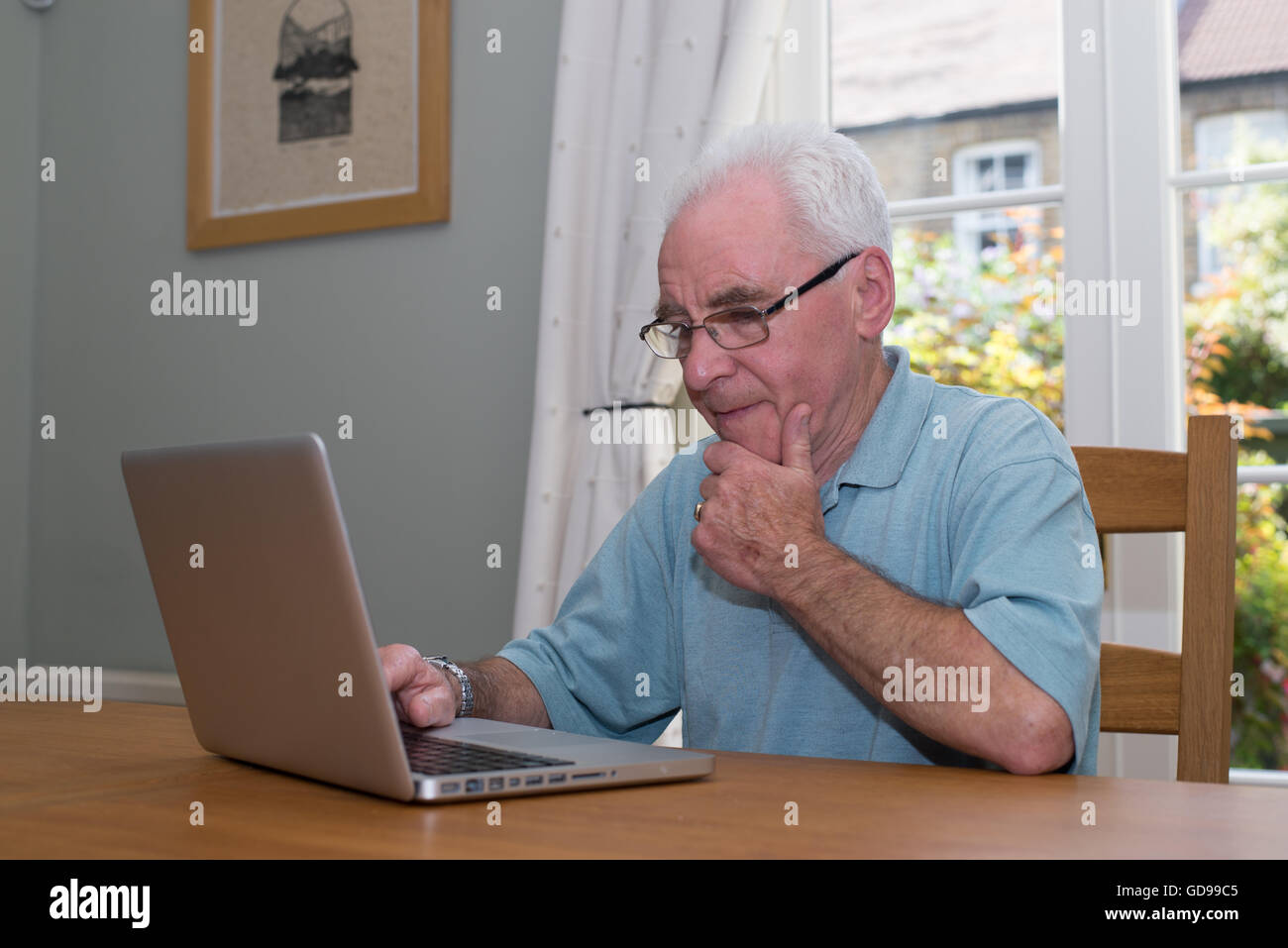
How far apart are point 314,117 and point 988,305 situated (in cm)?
140

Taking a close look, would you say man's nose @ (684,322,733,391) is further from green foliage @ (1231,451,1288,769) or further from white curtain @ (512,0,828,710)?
green foliage @ (1231,451,1288,769)

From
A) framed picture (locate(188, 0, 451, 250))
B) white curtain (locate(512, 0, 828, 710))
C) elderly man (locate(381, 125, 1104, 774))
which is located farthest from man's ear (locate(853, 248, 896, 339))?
framed picture (locate(188, 0, 451, 250))

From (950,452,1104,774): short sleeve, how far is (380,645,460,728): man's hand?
0.44m

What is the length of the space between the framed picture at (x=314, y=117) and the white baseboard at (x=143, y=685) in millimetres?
918

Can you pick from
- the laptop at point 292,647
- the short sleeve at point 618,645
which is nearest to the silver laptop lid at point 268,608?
the laptop at point 292,647

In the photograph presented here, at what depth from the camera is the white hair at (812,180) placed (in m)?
1.32

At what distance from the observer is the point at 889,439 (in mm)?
1314

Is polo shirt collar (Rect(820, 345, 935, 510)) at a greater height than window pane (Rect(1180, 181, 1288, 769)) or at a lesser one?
lesser

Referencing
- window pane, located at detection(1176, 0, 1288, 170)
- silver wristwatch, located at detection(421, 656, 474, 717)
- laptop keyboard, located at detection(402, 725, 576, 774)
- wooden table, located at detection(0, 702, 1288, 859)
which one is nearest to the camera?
wooden table, located at detection(0, 702, 1288, 859)

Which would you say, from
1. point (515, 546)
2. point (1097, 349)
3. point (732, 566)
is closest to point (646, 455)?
point (515, 546)

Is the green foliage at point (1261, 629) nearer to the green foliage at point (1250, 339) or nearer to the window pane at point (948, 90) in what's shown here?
the green foliage at point (1250, 339)

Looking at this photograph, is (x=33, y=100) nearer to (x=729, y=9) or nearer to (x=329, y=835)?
(x=729, y=9)

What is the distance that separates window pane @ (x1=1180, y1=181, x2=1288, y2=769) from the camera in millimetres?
2018
